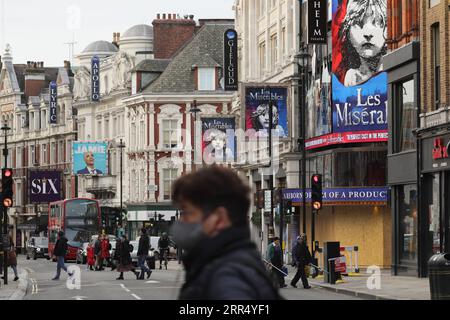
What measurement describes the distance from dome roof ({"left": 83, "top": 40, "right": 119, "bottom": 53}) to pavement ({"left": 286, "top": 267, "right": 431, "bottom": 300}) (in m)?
66.8

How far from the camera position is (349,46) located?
52719 millimetres

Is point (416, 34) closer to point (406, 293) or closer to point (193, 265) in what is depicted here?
point (406, 293)

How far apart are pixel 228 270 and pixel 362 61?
47637 millimetres

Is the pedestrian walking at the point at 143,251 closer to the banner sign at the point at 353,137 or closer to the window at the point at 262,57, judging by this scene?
the banner sign at the point at 353,137

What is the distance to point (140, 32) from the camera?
3996 inches

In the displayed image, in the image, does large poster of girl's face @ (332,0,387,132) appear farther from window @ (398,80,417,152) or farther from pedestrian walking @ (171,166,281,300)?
pedestrian walking @ (171,166,281,300)

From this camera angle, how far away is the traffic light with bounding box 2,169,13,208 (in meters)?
37.2

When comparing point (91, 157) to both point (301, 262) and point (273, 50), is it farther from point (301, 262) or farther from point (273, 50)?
point (301, 262)

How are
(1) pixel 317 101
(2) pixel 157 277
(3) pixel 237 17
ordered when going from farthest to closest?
(3) pixel 237 17 < (1) pixel 317 101 < (2) pixel 157 277

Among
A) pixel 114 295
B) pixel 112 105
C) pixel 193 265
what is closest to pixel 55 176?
pixel 112 105

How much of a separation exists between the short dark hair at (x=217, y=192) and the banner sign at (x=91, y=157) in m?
90.6

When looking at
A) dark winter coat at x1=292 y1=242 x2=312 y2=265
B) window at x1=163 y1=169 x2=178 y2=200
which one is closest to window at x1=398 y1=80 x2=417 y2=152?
dark winter coat at x1=292 y1=242 x2=312 y2=265

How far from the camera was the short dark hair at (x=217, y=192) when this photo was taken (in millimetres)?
5535

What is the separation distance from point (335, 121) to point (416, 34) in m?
11.8
